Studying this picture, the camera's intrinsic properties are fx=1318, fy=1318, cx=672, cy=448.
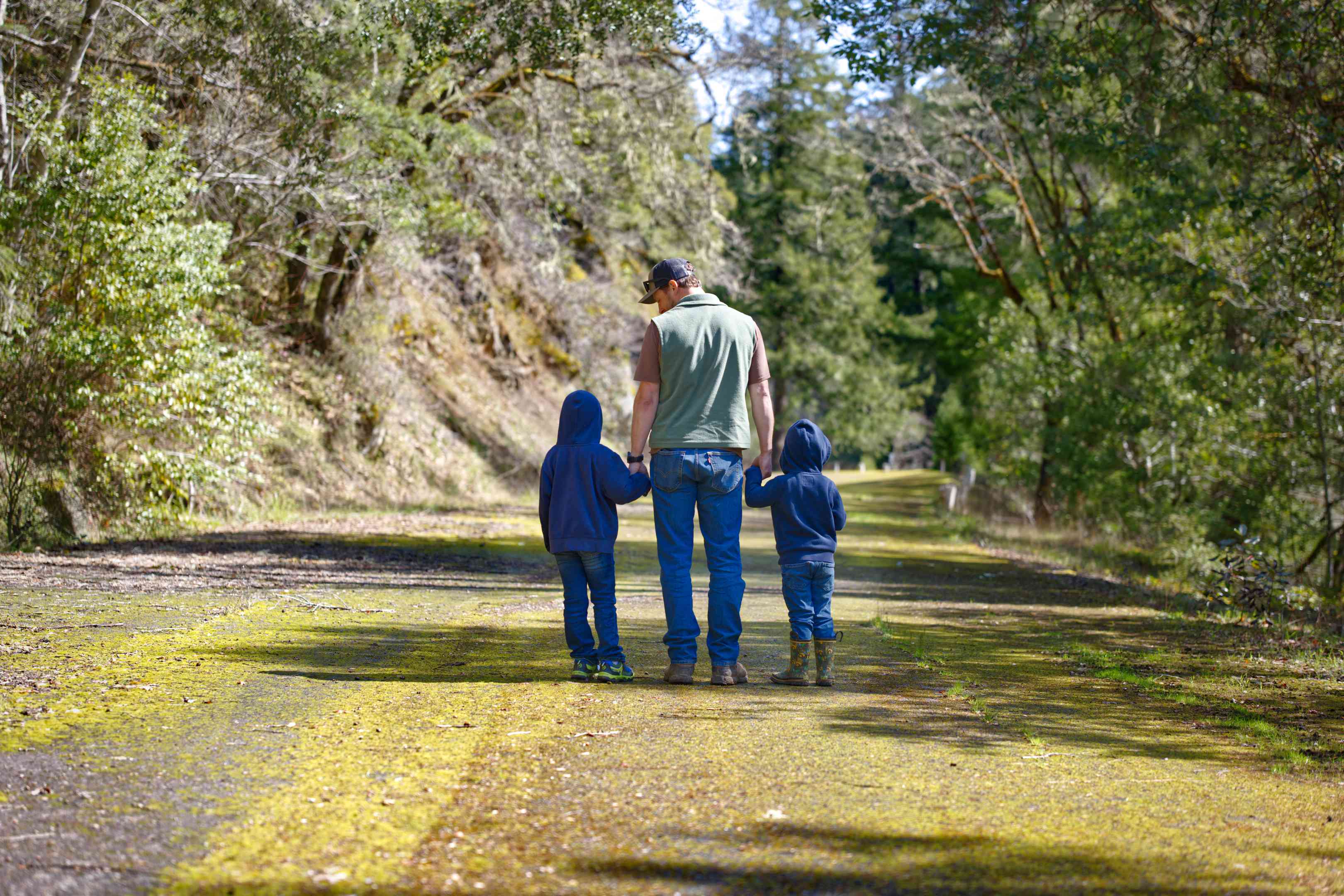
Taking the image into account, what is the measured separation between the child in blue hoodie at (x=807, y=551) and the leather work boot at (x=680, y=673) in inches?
19.9

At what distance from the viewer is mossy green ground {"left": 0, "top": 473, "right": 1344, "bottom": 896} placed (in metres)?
3.81

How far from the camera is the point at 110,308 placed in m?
12.6

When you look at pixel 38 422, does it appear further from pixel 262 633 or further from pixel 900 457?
pixel 900 457

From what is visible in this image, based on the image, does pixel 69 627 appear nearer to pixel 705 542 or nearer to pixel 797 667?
pixel 705 542

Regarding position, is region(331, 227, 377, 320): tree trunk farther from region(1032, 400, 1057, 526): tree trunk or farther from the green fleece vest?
the green fleece vest

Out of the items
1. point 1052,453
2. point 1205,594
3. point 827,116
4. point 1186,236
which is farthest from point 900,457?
point 1205,594

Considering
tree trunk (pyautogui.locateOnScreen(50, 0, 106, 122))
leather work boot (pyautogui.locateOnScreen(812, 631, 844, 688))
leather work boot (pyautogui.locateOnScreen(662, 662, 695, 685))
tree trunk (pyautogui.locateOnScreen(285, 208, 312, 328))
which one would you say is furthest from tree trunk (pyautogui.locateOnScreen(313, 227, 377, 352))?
Result: leather work boot (pyautogui.locateOnScreen(812, 631, 844, 688))

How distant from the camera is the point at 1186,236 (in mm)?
17812

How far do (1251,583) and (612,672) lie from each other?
22.4ft

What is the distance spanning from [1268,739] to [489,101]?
18.0 metres

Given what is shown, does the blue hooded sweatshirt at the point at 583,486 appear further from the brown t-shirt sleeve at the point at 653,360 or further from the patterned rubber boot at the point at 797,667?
the patterned rubber boot at the point at 797,667

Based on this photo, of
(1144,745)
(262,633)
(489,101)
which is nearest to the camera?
(1144,745)

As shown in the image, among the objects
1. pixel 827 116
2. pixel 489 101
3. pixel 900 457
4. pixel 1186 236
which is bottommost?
pixel 900 457

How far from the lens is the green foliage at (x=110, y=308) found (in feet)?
41.0
